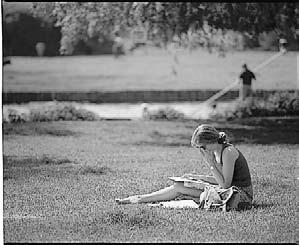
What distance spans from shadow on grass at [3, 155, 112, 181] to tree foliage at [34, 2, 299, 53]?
1534 millimetres

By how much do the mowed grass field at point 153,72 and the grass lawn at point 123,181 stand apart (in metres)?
0.44

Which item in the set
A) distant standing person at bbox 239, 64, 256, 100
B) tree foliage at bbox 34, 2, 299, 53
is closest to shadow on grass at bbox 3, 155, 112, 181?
tree foliage at bbox 34, 2, 299, 53

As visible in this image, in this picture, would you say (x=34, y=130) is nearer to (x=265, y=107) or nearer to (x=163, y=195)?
(x=163, y=195)

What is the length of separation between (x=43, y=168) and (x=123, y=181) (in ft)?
2.24

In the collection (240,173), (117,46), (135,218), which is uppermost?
(117,46)

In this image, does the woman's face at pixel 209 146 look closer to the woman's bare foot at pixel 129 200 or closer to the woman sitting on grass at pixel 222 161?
the woman sitting on grass at pixel 222 161

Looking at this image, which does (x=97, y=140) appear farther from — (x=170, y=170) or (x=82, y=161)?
(x=170, y=170)

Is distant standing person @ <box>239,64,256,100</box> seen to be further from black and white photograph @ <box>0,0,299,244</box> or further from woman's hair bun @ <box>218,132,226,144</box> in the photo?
woman's hair bun @ <box>218,132,226,144</box>

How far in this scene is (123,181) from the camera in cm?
590

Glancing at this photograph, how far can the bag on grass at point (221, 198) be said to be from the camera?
529cm

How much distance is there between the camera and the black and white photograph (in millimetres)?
5285

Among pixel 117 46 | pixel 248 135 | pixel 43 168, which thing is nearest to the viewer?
pixel 43 168

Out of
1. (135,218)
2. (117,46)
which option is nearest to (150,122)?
(117,46)

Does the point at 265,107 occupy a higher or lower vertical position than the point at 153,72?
lower
